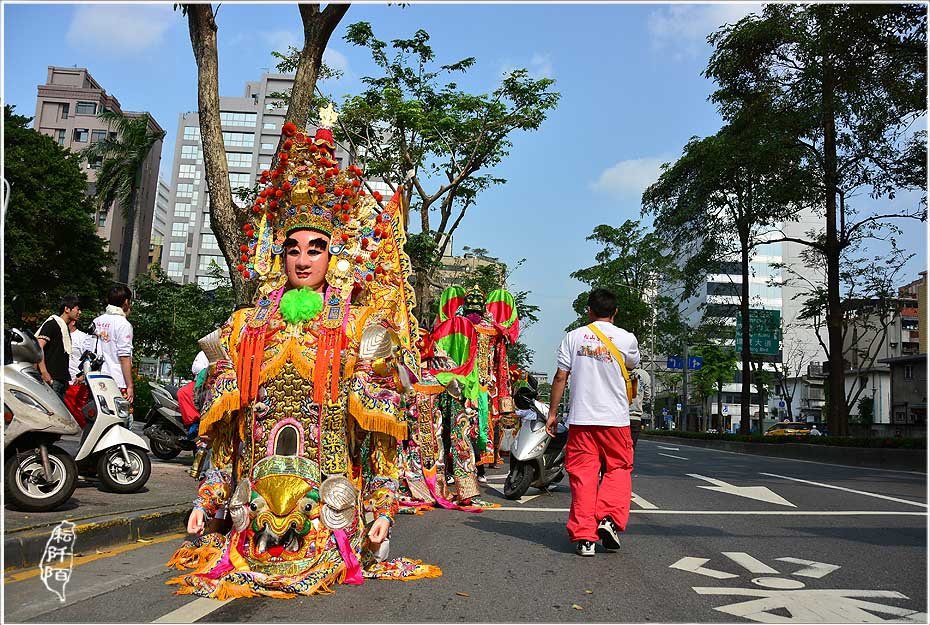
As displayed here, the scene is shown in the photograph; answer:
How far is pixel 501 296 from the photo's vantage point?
10.9 m

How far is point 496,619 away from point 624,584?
1132 millimetres

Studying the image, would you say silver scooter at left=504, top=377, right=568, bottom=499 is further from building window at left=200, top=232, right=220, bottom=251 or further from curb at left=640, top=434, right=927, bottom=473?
building window at left=200, top=232, right=220, bottom=251

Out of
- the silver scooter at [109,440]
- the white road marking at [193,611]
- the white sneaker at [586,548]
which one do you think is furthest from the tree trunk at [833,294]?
the white road marking at [193,611]

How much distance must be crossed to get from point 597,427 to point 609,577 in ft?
3.99

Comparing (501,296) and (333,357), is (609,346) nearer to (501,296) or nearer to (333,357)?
(333,357)

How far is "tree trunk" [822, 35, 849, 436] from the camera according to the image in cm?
2067

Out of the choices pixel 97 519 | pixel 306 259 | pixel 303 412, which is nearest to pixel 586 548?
pixel 303 412

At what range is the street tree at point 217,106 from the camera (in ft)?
26.5

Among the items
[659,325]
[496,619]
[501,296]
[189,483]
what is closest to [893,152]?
[501,296]

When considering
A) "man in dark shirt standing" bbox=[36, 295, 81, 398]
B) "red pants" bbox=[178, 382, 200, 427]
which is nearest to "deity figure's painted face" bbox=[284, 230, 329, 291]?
"man in dark shirt standing" bbox=[36, 295, 81, 398]

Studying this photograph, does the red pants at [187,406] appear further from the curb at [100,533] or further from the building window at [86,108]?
the building window at [86,108]

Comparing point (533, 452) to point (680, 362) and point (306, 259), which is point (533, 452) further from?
point (680, 362)

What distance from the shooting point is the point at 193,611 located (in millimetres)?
3602

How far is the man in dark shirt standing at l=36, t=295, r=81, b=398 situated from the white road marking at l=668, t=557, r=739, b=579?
227 inches
